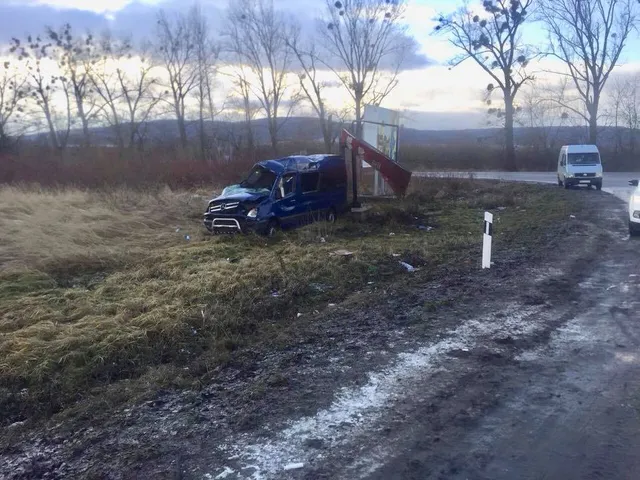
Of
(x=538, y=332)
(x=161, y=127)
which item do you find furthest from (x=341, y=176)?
(x=161, y=127)

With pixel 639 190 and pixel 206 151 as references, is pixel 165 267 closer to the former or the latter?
pixel 639 190

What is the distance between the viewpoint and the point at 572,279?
9164 millimetres

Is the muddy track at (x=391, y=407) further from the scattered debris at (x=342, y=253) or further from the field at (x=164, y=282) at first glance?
the scattered debris at (x=342, y=253)

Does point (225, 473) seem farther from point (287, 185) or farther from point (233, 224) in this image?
point (287, 185)

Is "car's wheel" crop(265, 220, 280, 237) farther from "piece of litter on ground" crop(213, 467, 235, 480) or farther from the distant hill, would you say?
the distant hill

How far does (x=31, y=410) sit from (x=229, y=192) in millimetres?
10998

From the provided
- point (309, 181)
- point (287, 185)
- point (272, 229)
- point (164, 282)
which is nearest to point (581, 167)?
point (309, 181)

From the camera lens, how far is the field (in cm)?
584

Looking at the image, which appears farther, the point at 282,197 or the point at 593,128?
the point at 593,128

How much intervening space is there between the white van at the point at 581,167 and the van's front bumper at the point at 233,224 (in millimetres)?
19951

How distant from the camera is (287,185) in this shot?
15766mm

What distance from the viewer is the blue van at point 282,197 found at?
14539 millimetres

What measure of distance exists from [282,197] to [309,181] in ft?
5.08

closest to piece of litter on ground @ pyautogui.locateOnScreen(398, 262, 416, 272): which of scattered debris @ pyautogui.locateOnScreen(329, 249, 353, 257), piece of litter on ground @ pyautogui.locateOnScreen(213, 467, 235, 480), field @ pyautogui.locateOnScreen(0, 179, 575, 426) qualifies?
field @ pyautogui.locateOnScreen(0, 179, 575, 426)
